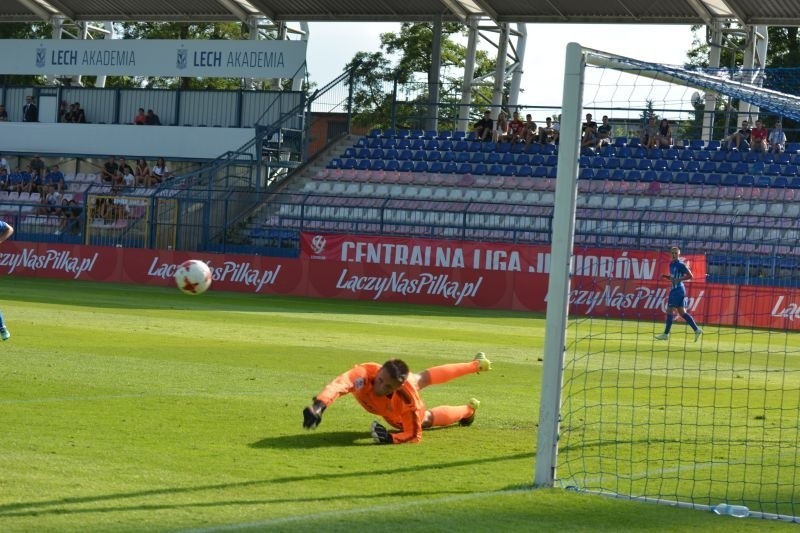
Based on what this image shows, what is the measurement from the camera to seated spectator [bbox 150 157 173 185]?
4131 cm

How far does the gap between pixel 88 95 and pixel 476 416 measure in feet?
126

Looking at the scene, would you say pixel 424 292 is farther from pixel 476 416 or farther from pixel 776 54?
pixel 776 54

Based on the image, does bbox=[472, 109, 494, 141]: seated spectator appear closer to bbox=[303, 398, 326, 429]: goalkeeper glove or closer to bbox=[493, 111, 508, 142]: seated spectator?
bbox=[493, 111, 508, 142]: seated spectator

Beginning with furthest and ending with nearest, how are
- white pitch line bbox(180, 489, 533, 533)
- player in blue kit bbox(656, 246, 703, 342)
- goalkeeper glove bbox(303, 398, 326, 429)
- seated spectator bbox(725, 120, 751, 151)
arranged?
1. seated spectator bbox(725, 120, 751, 151)
2. player in blue kit bbox(656, 246, 703, 342)
3. goalkeeper glove bbox(303, 398, 326, 429)
4. white pitch line bbox(180, 489, 533, 533)

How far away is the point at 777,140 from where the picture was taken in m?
34.8

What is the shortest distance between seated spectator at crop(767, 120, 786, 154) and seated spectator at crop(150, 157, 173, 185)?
1878cm

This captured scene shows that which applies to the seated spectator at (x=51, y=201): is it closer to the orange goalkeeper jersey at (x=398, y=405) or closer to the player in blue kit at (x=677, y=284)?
the player in blue kit at (x=677, y=284)

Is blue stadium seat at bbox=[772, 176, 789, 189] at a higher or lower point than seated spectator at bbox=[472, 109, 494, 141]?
lower

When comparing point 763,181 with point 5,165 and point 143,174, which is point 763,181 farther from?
point 5,165

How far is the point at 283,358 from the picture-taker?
16.5 meters

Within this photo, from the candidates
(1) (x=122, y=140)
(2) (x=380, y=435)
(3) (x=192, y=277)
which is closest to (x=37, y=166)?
(1) (x=122, y=140)

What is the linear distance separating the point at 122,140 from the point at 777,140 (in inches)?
890

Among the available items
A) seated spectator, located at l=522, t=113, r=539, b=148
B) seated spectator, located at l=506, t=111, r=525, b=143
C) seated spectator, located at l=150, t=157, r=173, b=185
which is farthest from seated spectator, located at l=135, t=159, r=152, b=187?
seated spectator, located at l=522, t=113, r=539, b=148

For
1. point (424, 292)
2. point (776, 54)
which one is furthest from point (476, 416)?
point (776, 54)
